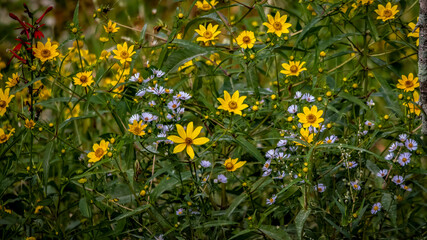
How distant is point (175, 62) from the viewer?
136cm

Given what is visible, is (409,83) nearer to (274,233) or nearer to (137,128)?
(274,233)

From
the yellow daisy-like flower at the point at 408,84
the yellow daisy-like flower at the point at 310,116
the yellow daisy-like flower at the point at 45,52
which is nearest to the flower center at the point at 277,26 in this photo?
the yellow daisy-like flower at the point at 310,116

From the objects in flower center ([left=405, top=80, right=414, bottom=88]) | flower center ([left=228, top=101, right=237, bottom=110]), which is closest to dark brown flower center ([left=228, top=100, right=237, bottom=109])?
flower center ([left=228, top=101, right=237, bottom=110])

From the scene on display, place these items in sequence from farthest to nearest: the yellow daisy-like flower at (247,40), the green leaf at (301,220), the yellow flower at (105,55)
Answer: the yellow flower at (105,55), the yellow daisy-like flower at (247,40), the green leaf at (301,220)

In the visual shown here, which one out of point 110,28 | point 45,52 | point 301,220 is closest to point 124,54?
point 110,28

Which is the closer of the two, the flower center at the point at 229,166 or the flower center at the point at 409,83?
the flower center at the point at 229,166

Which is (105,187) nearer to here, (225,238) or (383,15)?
(225,238)

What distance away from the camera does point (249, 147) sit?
1.19 m

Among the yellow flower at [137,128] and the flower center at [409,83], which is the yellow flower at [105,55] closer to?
the yellow flower at [137,128]

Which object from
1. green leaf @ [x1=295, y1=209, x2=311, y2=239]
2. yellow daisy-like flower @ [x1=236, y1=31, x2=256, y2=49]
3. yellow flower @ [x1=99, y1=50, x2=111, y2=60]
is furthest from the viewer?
yellow flower @ [x1=99, y1=50, x2=111, y2=60]

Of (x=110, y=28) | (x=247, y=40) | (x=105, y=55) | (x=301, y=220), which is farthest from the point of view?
(x=105, y=55)

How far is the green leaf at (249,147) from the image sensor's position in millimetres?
Answer: 1176

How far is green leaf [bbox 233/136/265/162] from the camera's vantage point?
3.86 feet

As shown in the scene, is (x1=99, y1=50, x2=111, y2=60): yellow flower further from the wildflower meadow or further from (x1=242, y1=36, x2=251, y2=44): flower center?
(x1=242, y1=36, x2=251, y2=44): flower center
